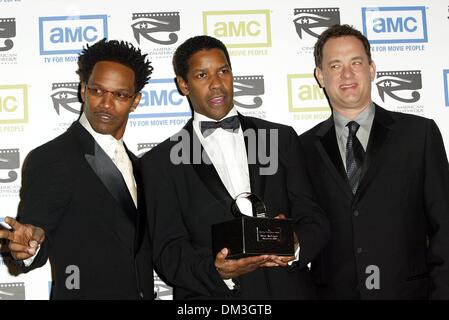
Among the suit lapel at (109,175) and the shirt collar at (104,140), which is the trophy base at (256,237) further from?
the shirt collar at (104,140)

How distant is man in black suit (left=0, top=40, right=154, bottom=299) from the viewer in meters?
3.48

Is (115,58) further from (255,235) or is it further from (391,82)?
(391,82)

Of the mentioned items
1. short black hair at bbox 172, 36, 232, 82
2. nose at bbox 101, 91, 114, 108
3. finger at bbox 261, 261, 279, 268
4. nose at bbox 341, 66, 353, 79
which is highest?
short black hair at bbox 172, 36, 232, 82

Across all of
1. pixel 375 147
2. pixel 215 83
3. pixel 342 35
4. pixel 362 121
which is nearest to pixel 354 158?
pixel 375 147

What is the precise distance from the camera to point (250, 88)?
4.55 meters

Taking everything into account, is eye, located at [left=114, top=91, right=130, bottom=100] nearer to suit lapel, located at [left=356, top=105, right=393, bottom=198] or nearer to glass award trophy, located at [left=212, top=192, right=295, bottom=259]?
glass award trophy, located at [left=212, top=192, right=295, bottom=259]

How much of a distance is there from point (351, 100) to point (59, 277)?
6.17 feet

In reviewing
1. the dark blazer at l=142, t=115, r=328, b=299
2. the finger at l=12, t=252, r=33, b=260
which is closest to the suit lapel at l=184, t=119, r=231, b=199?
the dark blazer at l=142, t=115, r=328, b=299

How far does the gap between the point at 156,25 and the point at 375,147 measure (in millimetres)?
1747

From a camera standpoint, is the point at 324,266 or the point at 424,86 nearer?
the point at 324,266

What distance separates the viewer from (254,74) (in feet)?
15.0
